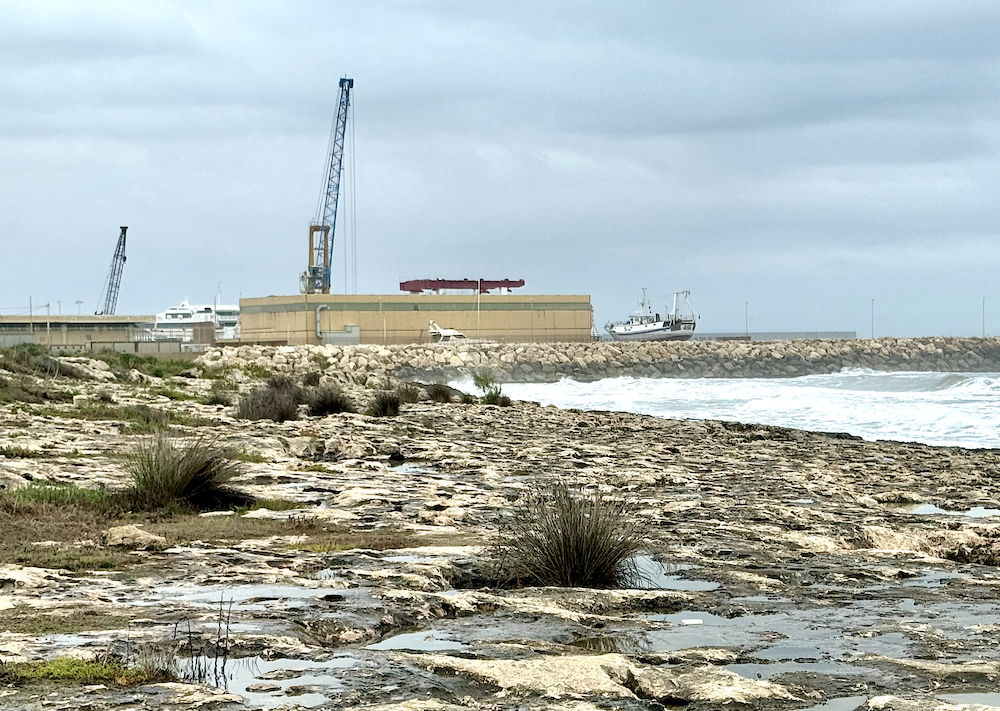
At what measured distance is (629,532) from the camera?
652 cm

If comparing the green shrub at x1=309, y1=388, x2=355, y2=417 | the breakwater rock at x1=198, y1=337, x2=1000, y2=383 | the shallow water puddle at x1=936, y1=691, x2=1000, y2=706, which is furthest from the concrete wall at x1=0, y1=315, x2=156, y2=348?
the shallow water puddle at x1=936, y1=691, x2=1000, y2=706

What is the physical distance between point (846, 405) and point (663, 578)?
2228 cm

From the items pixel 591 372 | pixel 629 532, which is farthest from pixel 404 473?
pixel 591 372

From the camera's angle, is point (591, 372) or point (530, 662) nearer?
point (530, 662)

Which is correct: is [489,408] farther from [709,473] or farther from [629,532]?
[629,532]

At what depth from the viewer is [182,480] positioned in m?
8.74

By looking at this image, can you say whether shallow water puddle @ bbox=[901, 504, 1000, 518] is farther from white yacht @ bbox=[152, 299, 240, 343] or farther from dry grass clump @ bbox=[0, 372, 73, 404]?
white yacht @ bbox=[152, 299, 240, 343]

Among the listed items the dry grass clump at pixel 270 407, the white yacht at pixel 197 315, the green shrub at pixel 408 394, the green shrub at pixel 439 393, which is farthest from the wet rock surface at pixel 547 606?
the white yacht at pixel 197 315

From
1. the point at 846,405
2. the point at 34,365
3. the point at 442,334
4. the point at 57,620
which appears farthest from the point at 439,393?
the point at 442,334

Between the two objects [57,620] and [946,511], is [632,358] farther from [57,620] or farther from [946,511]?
[57,620]

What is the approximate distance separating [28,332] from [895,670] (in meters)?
61.0

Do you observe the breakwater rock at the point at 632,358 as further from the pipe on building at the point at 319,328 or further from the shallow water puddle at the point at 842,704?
the shallow water puddle at the point at 842,704

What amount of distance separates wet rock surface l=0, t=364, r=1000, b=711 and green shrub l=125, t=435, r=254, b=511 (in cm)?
52

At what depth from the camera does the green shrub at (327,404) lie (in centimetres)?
2112
